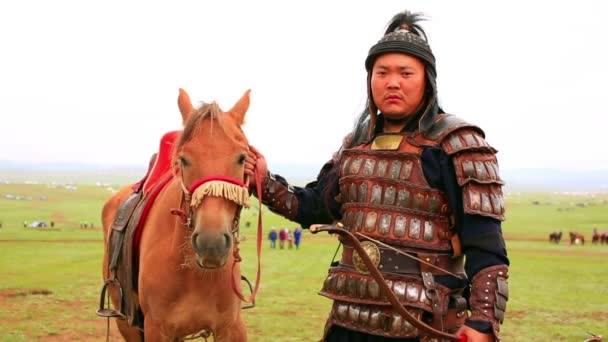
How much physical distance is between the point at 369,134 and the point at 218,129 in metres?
0.92

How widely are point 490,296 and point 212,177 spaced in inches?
63.3


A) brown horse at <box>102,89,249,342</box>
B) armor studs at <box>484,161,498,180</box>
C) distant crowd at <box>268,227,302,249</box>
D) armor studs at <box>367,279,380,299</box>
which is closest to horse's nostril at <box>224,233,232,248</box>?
brown horse at <box>102,89,249,342</box>

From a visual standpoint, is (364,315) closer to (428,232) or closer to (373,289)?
(373,289)

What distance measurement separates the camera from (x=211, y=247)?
9.87 feet

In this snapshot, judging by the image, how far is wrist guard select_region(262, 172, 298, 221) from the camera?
3.40 metres

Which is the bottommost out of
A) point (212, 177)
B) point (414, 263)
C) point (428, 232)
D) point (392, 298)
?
point (392, 298)

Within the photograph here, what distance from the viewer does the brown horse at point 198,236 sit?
3117mm

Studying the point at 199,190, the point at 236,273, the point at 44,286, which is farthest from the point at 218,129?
the point at 44,286

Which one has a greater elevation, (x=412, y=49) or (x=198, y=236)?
(x=412, y=49)

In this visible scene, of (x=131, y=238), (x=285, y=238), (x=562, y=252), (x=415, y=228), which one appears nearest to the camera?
(x=415, y=228)

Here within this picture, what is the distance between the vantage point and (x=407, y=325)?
2666mm

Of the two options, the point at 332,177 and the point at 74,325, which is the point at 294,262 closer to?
the point at 74,325

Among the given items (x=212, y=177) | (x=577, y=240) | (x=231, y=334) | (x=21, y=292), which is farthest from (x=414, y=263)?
(x=577, y=240)

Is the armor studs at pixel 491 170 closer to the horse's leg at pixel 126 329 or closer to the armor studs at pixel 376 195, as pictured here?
the armor studs at pixel 376 195
